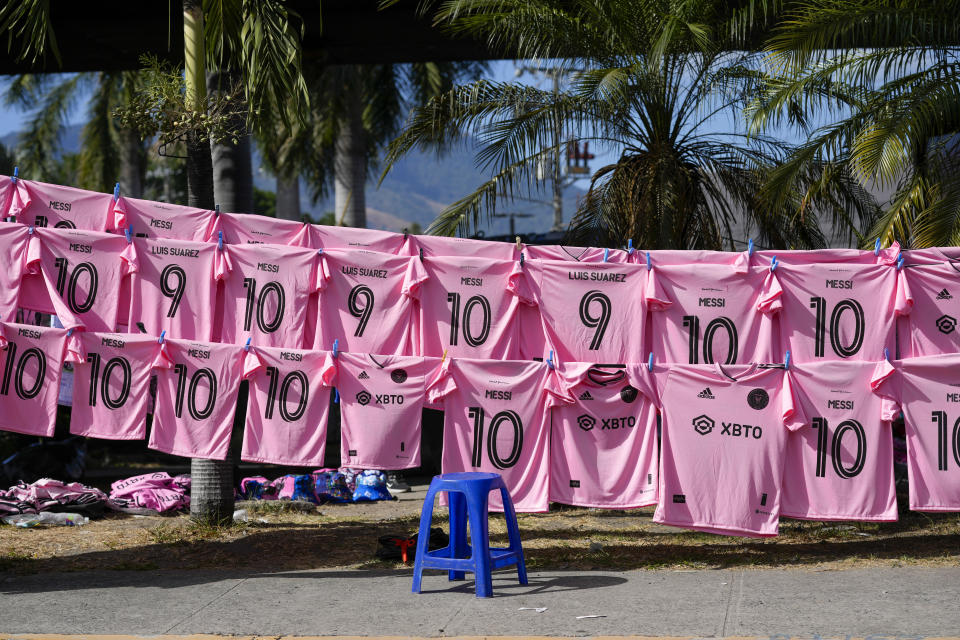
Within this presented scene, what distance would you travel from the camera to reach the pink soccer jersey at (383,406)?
8.66 m

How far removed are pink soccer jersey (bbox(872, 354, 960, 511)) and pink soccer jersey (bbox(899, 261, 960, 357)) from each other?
287mm

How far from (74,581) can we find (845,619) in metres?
5.88

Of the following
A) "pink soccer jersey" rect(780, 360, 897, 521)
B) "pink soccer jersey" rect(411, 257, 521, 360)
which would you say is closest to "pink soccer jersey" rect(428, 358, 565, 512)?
"pink soccer jersey" rect(411, 257, 521, 360)

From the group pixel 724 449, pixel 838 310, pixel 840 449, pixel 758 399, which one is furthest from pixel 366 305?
pixel 840 449

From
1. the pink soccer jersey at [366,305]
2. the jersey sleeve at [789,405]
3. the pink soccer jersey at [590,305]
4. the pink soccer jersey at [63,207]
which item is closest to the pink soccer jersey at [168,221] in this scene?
the pink soccer jersey at [63,207]

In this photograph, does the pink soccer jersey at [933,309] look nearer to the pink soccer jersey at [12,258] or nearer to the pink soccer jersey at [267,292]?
the pink soccer jersey at [267,292]

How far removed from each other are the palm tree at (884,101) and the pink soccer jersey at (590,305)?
2679mm

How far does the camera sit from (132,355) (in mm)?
8680

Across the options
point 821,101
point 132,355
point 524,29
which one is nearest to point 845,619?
point 132,355

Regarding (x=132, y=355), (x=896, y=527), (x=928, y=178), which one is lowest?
(x=896, y=527)

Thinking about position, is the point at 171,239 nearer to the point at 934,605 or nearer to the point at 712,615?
the point at 712,615

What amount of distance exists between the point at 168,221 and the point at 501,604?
452 cm

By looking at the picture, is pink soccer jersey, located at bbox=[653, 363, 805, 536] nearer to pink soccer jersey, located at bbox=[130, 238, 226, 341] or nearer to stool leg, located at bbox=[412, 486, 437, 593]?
stool leg, located at bbox=[412, 486, 437, 593]

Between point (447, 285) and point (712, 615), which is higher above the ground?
point (447, 285)
